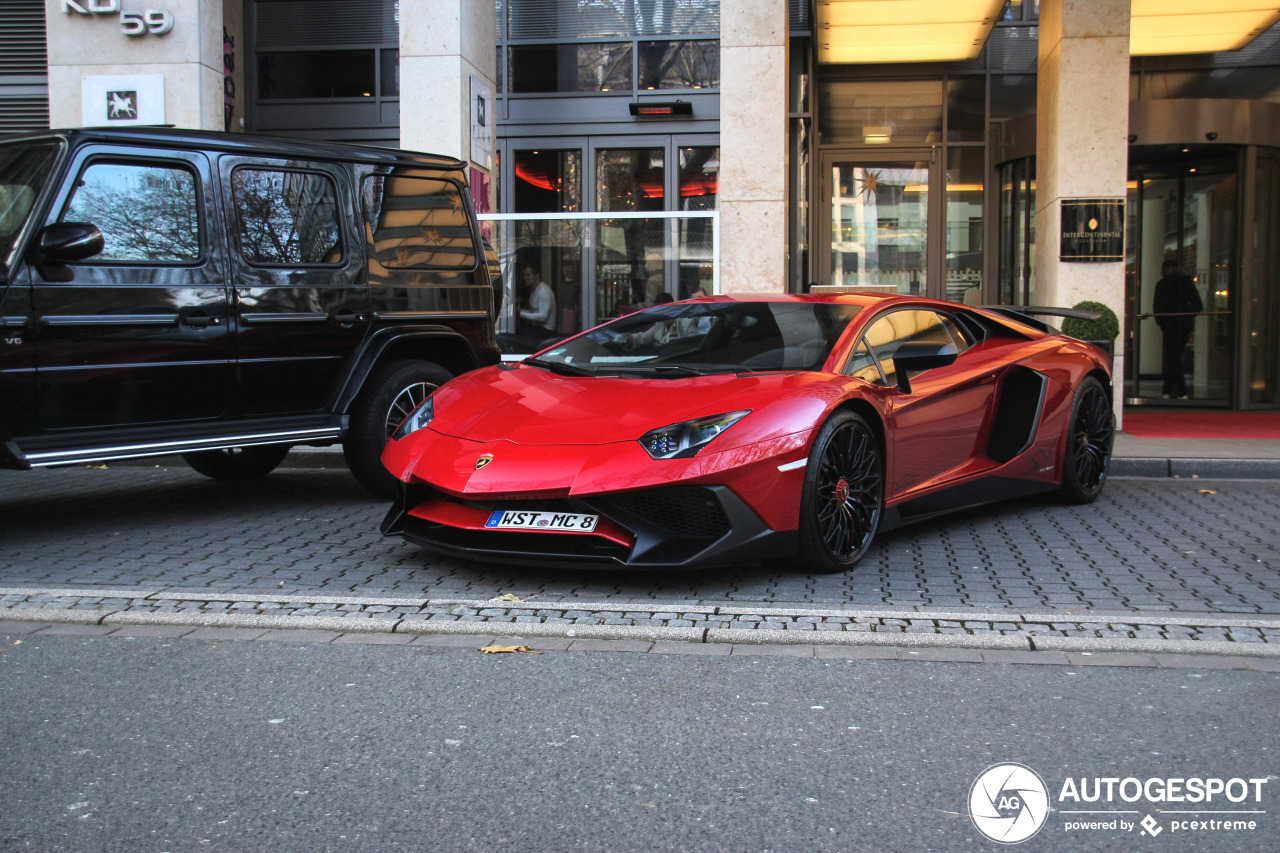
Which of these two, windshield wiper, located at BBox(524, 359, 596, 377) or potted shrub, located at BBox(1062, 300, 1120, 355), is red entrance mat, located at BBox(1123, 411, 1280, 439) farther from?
windshield wiper, located at BBox(524, 359, 596, 377)

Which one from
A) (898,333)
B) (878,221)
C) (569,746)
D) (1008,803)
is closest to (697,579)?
(898,333)

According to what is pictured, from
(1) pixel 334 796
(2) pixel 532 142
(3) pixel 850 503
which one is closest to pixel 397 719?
(1) pixel 334 796

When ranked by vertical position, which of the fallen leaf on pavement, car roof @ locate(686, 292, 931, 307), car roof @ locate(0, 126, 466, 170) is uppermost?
car roof @ locate(0, 126, 466, 170)

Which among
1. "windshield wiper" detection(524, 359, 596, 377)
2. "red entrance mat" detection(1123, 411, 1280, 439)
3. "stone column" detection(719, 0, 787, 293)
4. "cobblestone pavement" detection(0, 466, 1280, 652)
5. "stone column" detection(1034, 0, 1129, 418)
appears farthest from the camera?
"stone column" detection(719, 0, 787, 293)

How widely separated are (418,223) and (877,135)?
9.85 metres

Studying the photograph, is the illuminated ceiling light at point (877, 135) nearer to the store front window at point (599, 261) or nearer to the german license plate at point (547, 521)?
the store front window at point (599, 261)

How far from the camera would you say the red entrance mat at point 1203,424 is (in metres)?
10.9

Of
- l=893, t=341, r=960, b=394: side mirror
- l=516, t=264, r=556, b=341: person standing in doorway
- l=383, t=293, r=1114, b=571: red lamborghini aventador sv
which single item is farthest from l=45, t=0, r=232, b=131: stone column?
l=893, t=341, r=960, b=394: side mirror

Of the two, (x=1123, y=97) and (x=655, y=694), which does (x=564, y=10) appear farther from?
(x=655, y=694)

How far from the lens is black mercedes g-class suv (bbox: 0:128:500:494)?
5.79 m

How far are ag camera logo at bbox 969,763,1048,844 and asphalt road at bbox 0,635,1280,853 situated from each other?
0.12 ft

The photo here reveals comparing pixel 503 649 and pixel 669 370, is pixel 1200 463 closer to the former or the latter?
pixel 669 370

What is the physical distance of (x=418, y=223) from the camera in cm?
764

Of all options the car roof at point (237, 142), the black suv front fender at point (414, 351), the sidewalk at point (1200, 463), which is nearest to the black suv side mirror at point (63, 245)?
the car roof at point (237, 142)
